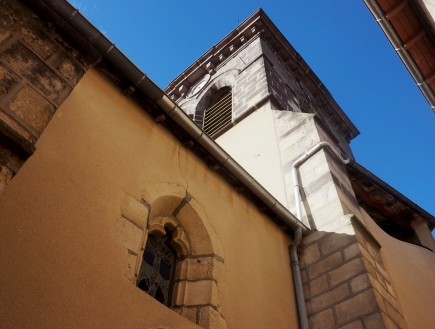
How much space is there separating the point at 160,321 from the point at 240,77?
30.7 ft

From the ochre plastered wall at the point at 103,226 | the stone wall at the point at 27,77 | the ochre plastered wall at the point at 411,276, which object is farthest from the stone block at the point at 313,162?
the stone wall at the point at 27,77

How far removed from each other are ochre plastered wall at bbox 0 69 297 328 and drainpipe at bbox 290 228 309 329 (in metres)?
0.08

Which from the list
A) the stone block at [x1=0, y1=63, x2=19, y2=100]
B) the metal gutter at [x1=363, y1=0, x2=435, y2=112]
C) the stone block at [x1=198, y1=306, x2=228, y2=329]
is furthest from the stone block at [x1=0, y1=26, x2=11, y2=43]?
the metal gutter at [x1=363, y1=0, x2=435, y2=112]

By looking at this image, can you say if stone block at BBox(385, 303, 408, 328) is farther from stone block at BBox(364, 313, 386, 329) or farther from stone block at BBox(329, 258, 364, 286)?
stone block at BBox(329, 258, 364, 286)

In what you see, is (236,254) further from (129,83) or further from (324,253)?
(129,83)

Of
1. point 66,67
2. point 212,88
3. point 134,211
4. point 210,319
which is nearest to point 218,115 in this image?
point 212,88

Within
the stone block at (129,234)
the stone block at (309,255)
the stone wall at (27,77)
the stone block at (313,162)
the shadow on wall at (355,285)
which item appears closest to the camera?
the stone wall at (27,77)

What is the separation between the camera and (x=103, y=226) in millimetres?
2863

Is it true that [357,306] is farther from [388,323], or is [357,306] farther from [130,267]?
[130,267]

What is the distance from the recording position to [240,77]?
11.5 m

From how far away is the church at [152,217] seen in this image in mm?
2379

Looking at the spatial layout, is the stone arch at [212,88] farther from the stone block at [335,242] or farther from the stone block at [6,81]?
the stone block at [6,81]

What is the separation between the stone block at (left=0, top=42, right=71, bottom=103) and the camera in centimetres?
247

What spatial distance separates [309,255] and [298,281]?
405 mm
